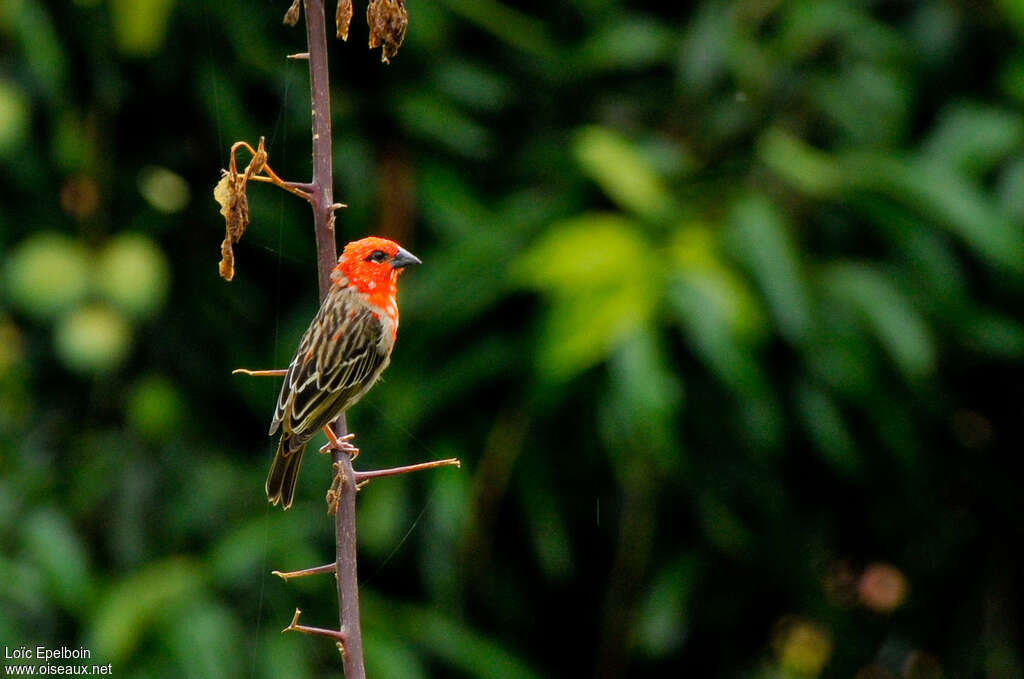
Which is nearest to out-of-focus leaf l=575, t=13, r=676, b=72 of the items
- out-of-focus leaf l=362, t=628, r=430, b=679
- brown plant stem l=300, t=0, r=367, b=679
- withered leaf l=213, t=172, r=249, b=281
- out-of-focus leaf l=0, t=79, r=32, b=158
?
out-of-focus leaf l=0, t=79, r=32, b=158

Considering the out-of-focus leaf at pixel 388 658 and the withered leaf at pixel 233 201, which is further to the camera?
the out-of-focus leaf at pixel 388 658

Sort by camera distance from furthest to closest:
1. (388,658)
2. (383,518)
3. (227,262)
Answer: (383,518) → (388,658) → (227,262)

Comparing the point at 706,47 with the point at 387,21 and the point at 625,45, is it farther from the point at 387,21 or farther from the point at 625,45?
the point at 387,21

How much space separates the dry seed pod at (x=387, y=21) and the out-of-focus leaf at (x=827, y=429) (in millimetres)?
2960

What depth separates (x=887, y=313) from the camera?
3645 mm

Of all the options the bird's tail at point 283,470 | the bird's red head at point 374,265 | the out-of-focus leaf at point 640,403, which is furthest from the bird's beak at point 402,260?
the out-of-focus leaf at point 640,403

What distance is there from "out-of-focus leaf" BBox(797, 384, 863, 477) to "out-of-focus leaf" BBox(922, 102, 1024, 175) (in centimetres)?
86

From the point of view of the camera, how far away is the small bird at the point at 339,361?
1.62 meters

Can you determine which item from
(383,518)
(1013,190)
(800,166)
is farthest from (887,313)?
(383,518)

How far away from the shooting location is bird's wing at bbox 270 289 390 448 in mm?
1679

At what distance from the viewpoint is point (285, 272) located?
4.19 m

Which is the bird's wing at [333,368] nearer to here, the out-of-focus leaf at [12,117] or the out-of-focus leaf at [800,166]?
the out-of-focus leaf at [800,166]

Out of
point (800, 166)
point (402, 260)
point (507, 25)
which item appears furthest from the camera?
point (507, 25)

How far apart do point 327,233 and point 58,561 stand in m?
2.94
